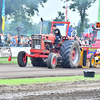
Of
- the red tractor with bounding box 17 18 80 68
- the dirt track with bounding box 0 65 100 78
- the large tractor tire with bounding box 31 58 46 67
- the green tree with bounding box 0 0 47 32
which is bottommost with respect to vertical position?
the dirt track with bounding box 0 65 100 78

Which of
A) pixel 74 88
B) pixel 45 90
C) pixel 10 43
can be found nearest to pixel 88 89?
pixel 74 88

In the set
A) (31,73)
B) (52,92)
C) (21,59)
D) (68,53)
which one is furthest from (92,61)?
(52,92)

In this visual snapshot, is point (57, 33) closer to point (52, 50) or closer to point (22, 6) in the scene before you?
point (52, 50)

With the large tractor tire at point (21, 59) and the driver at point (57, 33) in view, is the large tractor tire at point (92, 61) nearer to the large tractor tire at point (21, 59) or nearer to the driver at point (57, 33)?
the driver at point (57, 33)

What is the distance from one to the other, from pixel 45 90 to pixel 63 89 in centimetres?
49

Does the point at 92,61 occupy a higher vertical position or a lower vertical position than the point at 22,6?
Answer: lower

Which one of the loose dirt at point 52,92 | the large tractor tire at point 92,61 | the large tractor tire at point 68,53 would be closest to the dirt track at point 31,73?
the large tractor tire at point 68,53

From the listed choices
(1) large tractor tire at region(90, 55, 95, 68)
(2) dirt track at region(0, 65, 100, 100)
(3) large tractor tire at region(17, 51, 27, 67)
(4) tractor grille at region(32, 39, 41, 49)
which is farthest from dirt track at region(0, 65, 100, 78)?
(1) large tractor tire at region(90, 55, 95, 68)

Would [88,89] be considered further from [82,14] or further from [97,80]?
[82,14]

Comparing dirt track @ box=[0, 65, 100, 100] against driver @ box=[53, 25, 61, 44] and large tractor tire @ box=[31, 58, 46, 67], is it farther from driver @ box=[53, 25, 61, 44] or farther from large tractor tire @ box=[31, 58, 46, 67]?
large tractor tire @ box=[31, 58, 46, 67]

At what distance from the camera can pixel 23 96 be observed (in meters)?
6.34

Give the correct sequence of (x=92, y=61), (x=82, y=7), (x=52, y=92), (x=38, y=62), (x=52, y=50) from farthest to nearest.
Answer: (x=82, y=7)
(x=92, y=61)
(x=38, y=62)
(x=52, y=50)
(x=52, y=92)

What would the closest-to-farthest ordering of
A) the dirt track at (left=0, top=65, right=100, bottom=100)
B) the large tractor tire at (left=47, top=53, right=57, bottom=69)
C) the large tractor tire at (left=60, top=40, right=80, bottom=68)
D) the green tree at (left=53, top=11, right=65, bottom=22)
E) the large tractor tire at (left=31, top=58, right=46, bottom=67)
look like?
the dirt track at (left=0, top=65, right=100, bottom=100)
the large tractor tire at (left=47, top=53, right=57, bottom=69)
the large tractor tire at (left=60, top=40, right=80, bottom=68)
the large tractor tire at (left=31, top=58, right=46, bottom=67)
the green tree at (left=53, top=11, right=65, bottom=22)

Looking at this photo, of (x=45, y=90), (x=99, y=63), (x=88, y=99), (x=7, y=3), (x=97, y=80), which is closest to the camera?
(x=88, y=99)
